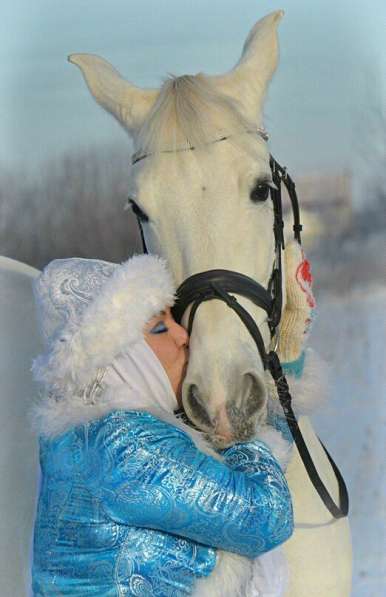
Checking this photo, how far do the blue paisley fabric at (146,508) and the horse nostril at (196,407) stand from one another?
48mm

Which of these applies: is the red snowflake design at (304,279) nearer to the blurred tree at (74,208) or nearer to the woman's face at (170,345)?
the woman's face at (170,345)

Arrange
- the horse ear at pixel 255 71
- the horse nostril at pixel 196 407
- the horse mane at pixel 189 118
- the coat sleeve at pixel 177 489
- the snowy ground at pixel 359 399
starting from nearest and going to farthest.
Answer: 1. the coat sleeve at pixel 177 489
2. the horse nostril at pixel 196 407
3. the horse mane at pixel 189 118
4. the horse ear at pixel 255 71
5. the snowy ground at pixel 359 399

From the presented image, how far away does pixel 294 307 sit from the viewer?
1101mm

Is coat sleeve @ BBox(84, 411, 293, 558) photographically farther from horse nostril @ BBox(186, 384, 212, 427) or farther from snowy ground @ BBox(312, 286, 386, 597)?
snowy ground @ BBox(312, 286, 386, 597)

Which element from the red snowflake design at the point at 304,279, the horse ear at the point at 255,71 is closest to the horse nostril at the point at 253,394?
the red snowflake design at the point at 304,279

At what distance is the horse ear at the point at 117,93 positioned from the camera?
1.15 metres

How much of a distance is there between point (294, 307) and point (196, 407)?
279 mm

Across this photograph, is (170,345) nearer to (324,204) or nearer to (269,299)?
(269,299)

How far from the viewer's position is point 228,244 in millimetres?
955

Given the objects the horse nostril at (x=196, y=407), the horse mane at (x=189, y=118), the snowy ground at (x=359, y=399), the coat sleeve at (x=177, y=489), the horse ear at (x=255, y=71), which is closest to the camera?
the coat sleeve at (x=177, y=489)

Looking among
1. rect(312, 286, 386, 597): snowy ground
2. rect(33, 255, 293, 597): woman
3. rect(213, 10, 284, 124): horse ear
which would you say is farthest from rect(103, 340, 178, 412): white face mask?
rect(312, 286, 386, 597): snowy ground

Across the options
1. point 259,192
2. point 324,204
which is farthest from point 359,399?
point 259,192

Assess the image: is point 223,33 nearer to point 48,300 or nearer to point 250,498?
point 48,300

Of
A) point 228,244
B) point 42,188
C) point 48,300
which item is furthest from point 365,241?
point 48,300
